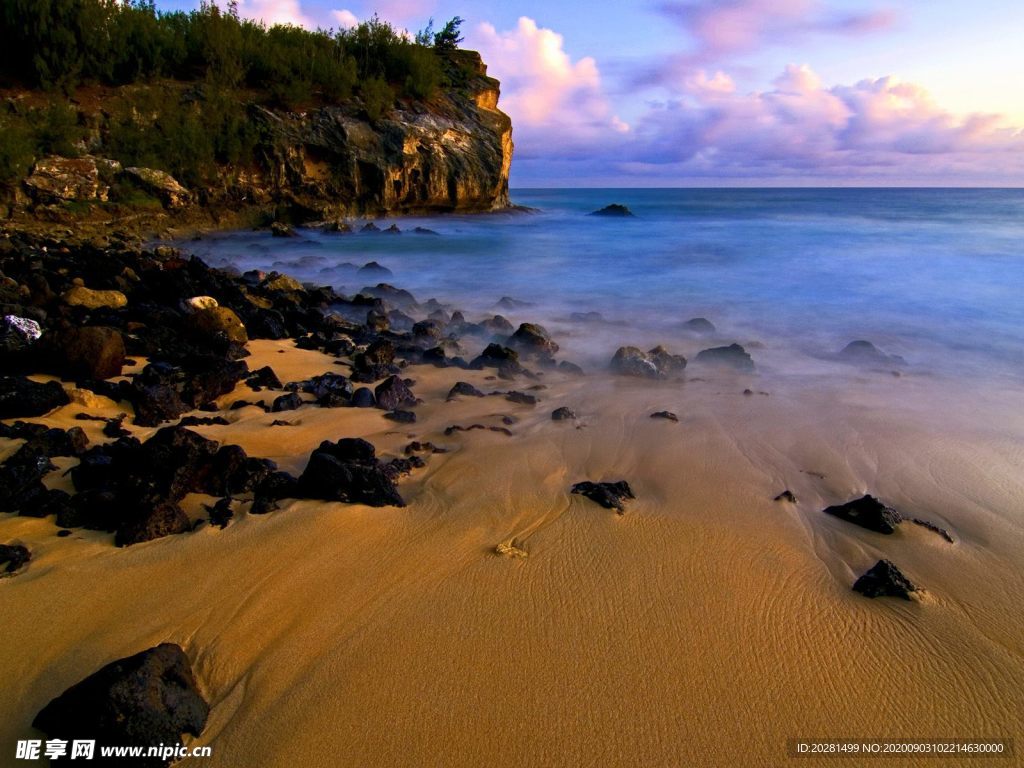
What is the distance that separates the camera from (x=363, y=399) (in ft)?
15.4

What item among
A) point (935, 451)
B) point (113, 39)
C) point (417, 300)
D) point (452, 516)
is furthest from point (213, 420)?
point (113, 39)

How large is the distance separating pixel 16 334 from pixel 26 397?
4.28 feet

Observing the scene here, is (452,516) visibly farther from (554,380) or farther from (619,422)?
(554,380)

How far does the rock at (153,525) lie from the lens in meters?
2.68

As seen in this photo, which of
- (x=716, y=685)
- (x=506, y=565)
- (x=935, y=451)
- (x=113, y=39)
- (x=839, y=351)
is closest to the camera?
(x=716, y=685)

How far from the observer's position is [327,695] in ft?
6.67

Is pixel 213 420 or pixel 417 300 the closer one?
pixel 213 420

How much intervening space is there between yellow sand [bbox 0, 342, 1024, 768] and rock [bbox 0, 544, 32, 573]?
2.3 inches

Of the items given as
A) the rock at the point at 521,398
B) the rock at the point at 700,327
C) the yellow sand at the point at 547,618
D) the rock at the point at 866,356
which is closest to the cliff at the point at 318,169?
the rock at the point at 521,398

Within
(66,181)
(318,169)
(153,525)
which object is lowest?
(153,525)

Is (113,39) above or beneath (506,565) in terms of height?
above

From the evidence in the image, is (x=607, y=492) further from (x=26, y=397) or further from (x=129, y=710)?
(x=26, y=397)

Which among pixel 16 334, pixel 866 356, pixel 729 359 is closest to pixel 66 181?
pixel 16 334

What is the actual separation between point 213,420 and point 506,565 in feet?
8.23
